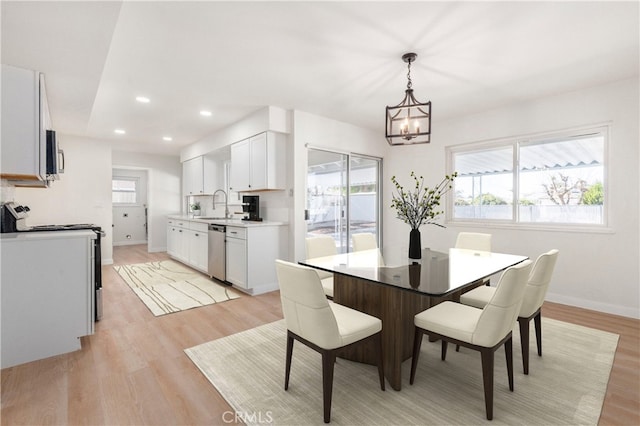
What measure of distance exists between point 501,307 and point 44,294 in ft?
10.5

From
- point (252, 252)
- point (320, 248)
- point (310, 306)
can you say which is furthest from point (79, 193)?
point (310, 306)

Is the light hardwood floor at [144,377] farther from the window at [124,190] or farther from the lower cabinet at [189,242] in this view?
the window at [124,190]

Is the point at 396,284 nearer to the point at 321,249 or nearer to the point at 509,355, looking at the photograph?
the point at 509,355

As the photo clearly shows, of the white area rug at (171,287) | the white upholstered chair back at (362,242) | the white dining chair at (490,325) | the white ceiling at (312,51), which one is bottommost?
the white area rug at (171,287)

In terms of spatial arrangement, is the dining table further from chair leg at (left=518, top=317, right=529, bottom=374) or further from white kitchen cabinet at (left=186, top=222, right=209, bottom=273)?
white kitchen cabinet at (left=186, top=222, right=209, bottom=273)

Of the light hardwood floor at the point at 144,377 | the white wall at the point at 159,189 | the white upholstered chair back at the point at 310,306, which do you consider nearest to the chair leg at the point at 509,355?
the light hardwood floor at the point at 144,377

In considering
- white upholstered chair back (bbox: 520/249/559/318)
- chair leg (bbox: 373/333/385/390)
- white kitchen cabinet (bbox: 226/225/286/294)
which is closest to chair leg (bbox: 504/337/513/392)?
white upholstered chair back (bbox: 520/249/559/318)

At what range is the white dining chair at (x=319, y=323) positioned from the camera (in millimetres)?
1634

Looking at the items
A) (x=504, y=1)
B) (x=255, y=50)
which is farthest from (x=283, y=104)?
(x=504, y=1)

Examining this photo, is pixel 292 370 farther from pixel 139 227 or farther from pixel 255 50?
pixel 139 227

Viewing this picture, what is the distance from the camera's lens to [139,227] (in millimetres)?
8703

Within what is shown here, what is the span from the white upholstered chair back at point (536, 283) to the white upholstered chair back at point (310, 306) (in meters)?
1.39

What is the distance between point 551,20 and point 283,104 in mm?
2818

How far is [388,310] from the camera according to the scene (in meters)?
2.00
